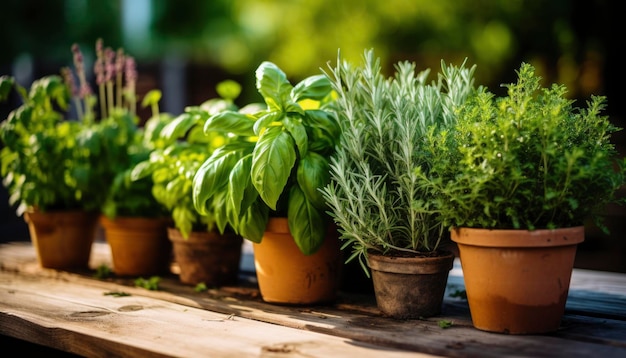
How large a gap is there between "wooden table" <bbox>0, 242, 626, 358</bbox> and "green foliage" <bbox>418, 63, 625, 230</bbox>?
0.31 metres

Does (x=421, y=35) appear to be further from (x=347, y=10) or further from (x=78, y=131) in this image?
(x=78, y=131)

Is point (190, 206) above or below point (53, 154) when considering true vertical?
below

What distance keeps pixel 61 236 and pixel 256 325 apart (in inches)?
57.2

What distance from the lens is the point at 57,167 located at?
3020 mm

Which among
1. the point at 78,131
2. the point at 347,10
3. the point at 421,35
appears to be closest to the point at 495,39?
the point at 421,35

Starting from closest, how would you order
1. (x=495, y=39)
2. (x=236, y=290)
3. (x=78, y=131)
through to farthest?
(x=236, y=290)
(x=78, y=131)
(x=495, y=39)

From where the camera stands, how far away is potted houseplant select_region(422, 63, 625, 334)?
175cm

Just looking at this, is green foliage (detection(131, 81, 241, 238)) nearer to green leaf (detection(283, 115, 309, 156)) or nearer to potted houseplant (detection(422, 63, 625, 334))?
green leaf (detection(283, 115, 309, 156))

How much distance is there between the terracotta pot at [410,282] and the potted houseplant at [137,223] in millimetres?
1179

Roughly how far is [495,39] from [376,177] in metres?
6.33

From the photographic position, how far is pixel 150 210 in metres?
2.93

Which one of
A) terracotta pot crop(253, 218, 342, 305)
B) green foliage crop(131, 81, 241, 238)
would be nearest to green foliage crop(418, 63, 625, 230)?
terracotta pot crop(253, 218, 342, 305)

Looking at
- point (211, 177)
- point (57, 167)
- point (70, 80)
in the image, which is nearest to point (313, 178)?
point (211, 177)

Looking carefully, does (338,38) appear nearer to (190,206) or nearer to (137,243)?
(137,243)
